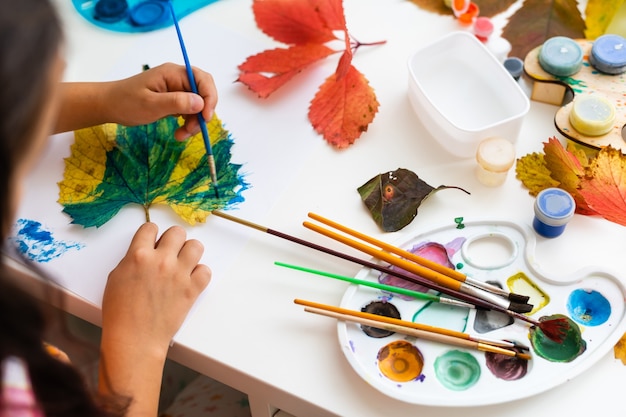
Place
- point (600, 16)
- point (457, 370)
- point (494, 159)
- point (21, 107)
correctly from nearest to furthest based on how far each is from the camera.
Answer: point (21, 107) → point (457, 370) → point (494, 159) → point (600, 16)

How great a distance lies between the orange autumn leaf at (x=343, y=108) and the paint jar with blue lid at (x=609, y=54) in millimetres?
255

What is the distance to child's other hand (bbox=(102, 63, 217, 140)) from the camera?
0.79 metres

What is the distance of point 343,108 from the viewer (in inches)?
32.1

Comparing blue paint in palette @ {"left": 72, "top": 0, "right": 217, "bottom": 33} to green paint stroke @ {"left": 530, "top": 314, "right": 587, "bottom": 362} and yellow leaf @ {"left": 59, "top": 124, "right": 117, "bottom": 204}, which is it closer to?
yellow leaf @ {"left": 59, "top": 124, "right": 117, "bottom": 204}

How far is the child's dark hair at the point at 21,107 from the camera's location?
0.40 m

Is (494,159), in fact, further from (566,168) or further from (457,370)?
(457,370)

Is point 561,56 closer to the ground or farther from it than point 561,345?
farther from it

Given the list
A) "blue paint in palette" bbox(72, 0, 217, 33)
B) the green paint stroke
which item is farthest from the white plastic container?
"blue paint in palette" bbox(72, 0, 217, 33)

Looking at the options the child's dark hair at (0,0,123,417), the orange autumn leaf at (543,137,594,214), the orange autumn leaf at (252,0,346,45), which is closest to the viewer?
the child's dark hair at (0,0,123,417)

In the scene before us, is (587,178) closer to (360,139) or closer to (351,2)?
(360,139)

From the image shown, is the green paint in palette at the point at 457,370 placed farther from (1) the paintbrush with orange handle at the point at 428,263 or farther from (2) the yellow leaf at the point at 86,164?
(2) the yellow leaf at the point at 86,164

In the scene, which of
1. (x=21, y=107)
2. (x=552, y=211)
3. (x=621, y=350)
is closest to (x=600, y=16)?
(x=552, y=211)

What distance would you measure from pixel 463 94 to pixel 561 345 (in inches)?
12.5

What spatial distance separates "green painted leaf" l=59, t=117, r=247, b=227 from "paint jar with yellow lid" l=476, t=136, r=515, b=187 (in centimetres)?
26
